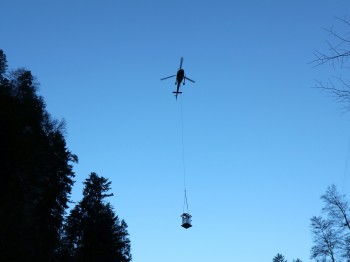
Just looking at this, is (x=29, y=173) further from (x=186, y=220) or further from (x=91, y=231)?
(x=186, y=220)

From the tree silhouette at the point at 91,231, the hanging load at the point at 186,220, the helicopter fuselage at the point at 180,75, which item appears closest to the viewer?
the helicopter fuselage at the point at 180,75

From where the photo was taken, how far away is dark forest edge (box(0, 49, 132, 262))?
24.2m

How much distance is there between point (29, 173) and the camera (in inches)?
1201

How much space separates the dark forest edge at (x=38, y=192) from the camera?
24234mm

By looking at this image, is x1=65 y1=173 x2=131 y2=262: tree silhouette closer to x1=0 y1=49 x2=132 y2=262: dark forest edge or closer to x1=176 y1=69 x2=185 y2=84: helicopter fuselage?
x1=0 y1=49 x2=132 y2=262: dark forest edge

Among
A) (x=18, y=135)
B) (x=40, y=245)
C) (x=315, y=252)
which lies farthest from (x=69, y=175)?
(x=315, y=252)

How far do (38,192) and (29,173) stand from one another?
5.70 ft

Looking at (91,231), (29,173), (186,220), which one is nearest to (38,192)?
(29,173)

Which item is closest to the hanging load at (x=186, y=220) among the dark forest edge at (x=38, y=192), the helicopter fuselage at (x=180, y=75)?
the helicopter fuselage at (x=180, y=75)

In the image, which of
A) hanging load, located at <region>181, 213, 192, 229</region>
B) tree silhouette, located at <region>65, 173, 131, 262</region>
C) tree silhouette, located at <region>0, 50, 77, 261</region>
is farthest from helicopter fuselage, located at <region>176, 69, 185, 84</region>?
tree silhouette, located at <region>65, 173, 131, 262</region>

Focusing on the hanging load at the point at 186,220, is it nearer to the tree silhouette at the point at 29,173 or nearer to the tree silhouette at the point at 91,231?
the tree silhouette at the point at 29,173

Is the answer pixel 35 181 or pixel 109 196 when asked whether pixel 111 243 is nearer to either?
pixel 109 196

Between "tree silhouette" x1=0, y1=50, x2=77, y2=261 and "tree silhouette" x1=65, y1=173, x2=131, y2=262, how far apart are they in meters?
2.39

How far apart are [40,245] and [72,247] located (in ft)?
Result: 36.5
